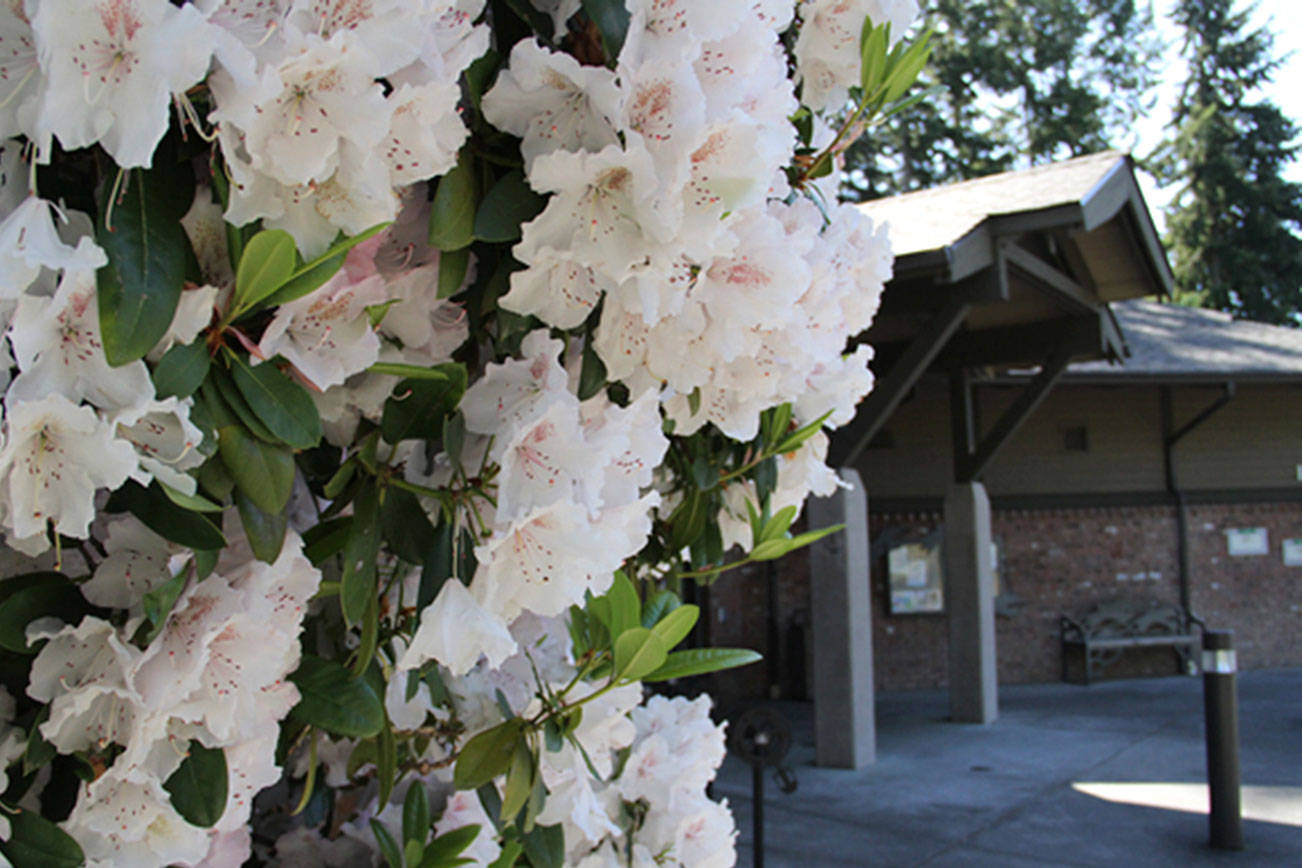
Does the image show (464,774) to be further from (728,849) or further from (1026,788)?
(1026,788)

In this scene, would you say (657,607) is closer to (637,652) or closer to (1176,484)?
(637,652)

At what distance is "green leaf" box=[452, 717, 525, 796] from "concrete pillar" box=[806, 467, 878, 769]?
6.44 m

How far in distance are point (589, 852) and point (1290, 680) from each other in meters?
13.0

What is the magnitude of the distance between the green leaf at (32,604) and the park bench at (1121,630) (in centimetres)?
1276

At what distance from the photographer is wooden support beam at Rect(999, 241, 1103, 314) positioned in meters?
7.43

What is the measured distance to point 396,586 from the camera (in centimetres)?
110

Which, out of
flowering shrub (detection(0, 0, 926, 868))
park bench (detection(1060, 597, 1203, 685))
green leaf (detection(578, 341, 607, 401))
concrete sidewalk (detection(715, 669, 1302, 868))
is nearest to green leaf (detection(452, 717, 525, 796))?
flowering shrub (detection(0, 0, 926, 868))

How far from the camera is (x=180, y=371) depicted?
0.70m

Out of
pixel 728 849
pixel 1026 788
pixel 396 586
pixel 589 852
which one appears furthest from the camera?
pixel 1026 788

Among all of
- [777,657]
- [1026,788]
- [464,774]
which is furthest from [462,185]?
[777,657]

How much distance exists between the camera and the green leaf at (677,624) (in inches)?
41.7

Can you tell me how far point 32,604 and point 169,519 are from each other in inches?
5.6

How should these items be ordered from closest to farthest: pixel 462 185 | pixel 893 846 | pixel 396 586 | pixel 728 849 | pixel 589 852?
pixel 462 185, pixel 396 586, pixel 589 852, pixel 728 849, pixel 893 846

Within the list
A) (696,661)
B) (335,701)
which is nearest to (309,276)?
(335,701)
